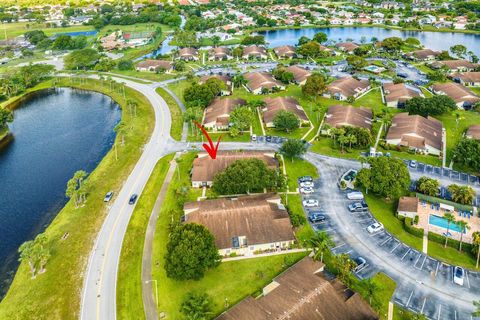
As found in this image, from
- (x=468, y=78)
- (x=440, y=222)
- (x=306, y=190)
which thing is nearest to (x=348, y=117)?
(x=306, y=190)

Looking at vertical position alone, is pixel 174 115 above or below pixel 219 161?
above

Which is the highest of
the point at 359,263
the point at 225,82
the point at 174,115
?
the point at 225,82

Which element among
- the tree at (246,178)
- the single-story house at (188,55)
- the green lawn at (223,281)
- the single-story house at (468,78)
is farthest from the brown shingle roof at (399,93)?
the single-story house at (188,55)

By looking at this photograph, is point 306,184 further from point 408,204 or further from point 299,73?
point 299,73

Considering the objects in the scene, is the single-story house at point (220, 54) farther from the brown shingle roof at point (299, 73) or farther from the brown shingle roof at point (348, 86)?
the brown shingle roof at point (348, 86)

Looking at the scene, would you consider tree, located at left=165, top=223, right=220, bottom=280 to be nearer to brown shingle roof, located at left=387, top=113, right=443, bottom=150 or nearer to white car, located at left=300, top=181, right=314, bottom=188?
white car, located at left=300, top=181, right=314, bottom=188

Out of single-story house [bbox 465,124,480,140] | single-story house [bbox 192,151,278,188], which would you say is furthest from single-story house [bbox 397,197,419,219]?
single-story house [bbox 465,124,480,140]

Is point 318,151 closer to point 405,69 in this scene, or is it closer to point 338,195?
point 338,195

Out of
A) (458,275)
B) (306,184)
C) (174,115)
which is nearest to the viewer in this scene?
(458,275)
